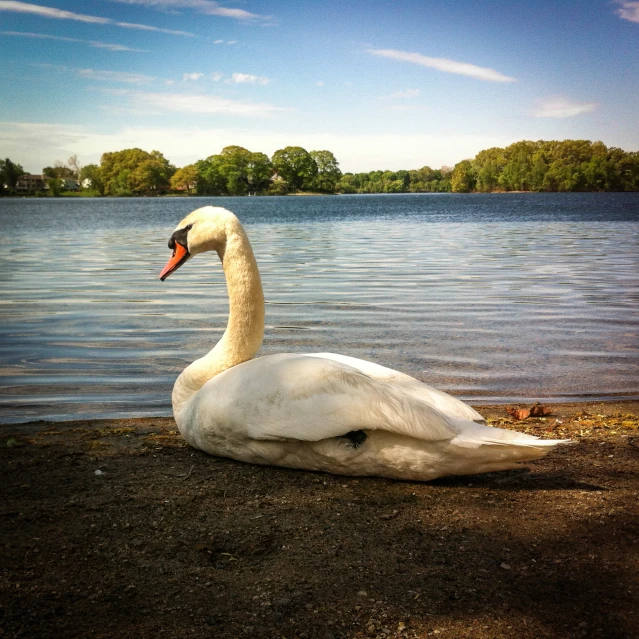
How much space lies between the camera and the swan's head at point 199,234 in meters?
5.45

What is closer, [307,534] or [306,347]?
[307,534]

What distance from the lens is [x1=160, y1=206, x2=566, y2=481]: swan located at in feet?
13.6

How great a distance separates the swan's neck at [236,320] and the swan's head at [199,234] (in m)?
0.07

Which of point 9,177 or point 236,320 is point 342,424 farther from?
point 9,177

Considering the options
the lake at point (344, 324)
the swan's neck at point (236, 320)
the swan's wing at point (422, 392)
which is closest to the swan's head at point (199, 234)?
the swan's neck at point (236, 320)

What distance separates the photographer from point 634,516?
4.02 metres

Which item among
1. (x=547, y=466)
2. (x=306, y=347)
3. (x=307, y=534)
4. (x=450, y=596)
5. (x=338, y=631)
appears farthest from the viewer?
(x=306, y=347)

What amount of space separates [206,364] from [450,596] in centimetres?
275

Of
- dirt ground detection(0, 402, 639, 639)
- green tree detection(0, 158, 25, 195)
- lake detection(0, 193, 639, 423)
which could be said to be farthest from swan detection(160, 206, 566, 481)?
green tree detection(0, 158, 25, 195)

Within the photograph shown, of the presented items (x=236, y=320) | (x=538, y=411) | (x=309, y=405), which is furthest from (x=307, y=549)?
(x=538, y=411)

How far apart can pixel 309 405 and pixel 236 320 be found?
133 cm

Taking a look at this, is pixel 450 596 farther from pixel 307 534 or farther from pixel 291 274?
pixel 291 274

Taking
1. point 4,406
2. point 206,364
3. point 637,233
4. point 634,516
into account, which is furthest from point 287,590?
point 637,233

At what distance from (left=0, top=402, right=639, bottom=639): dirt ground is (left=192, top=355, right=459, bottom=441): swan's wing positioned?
38cm
